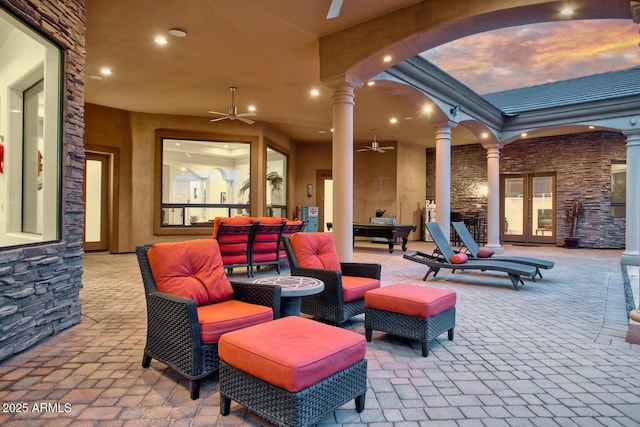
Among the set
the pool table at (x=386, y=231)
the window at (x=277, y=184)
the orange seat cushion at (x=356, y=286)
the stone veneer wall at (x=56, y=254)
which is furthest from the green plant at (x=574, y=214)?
the stone veneer wall at (x=56, y=254)

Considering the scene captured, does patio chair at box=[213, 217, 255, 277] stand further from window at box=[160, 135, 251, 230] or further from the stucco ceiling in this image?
window at box=[160, 135, 251, 230]

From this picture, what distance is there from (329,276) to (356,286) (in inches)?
12.8

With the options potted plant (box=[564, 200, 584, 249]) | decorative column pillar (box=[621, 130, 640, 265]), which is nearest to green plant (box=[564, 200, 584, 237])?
potted plant (box=[564, 200, 584, 249])

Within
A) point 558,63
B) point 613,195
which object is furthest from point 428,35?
point 613,195

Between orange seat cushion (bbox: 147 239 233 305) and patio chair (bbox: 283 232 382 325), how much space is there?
3.06 feet

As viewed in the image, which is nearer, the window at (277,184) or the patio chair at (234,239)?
the patio chair at (234,239)

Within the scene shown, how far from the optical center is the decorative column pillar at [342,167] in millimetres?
5406

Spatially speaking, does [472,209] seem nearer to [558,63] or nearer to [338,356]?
[558,63]

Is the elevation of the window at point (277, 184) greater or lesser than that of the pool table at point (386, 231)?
greater

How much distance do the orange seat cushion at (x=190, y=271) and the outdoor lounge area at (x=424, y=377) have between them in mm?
559

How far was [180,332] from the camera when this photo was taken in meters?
2.27

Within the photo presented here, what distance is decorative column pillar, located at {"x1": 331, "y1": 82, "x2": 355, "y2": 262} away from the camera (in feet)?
17.7

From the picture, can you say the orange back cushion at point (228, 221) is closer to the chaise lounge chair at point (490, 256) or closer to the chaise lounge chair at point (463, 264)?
the chaise lounge chair at point (463, 264)

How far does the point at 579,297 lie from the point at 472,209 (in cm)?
926
